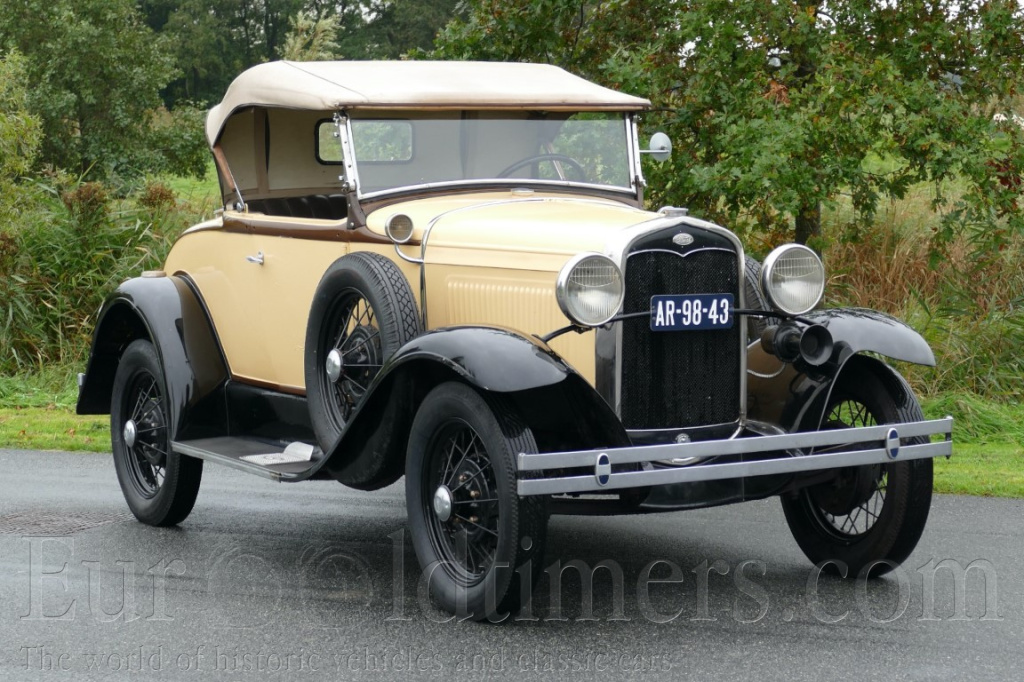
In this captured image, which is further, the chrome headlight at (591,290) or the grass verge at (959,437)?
the grass verge at (959,437)

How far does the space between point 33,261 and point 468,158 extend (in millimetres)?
7327

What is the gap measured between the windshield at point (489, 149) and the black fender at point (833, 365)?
1.46m

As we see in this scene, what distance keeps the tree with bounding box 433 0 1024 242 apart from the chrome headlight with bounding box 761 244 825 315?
3.44m

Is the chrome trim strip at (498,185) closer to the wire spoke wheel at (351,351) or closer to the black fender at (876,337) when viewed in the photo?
the wire spoke wheel at (351,351)

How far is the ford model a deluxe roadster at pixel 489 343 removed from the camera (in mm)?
4664

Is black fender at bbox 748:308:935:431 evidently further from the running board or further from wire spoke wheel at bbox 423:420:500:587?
the running board

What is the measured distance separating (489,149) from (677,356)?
1.70 metres

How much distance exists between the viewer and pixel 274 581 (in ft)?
17.7

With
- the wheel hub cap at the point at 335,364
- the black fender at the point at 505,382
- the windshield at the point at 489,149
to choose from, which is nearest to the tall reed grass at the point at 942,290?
the windshield at the point at 489,149

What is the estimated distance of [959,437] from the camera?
342 inches

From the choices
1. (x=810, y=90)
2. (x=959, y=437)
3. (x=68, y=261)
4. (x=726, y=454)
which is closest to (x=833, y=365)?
(x=726, y=454)

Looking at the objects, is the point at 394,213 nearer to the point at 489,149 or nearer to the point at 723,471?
the point at 489,149

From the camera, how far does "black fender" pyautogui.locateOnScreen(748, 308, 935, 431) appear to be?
516cm

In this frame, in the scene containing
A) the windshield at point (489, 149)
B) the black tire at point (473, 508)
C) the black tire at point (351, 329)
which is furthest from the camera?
the windshield at point (489, 149)
